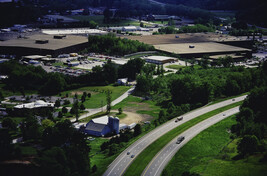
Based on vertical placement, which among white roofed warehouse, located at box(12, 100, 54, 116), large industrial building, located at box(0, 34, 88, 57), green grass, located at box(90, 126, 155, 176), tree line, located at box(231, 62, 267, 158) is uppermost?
large industrial building, located at box(0, 34, 88, 57)

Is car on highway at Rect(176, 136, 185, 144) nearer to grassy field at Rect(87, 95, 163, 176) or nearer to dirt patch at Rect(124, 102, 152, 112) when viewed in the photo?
grassy field at Rect(87, 95, 163, 176)

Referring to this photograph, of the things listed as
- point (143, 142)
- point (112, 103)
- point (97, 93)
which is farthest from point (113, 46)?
point (143, 142)

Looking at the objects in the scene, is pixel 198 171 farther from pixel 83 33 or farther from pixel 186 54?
pixel 83 33

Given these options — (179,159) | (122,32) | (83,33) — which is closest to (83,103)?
(179,159)

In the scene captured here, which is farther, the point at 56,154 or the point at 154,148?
the point at 154,148

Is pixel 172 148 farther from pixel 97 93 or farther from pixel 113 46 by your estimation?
pixel 113 46

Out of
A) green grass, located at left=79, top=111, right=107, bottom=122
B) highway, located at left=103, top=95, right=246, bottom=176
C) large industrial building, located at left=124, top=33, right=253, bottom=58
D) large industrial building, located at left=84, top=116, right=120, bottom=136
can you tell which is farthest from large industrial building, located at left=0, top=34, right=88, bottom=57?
highway, located at left=103, top=95, right=246, bottom=176
